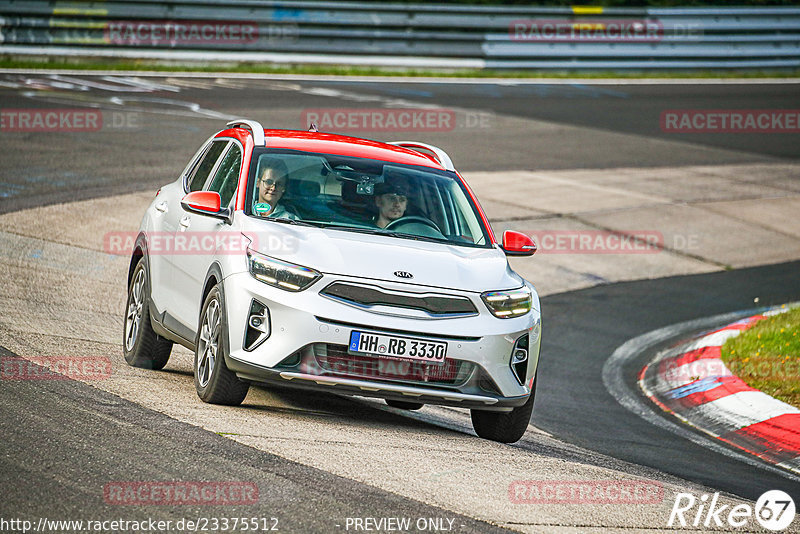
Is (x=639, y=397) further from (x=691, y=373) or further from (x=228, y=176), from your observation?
(x=228, y=176)

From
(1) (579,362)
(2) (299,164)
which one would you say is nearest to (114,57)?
(1) (579,362)

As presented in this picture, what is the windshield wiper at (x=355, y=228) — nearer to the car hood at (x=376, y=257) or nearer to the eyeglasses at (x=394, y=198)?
the car hood at (x=376, y=257)

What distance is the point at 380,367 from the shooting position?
22.2 feet

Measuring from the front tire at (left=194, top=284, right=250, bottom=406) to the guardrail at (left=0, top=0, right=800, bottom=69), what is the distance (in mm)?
18758

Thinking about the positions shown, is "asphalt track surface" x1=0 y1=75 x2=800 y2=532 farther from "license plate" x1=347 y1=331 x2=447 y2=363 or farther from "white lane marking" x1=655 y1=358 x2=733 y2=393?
"license plate" x1=347 y1=331 x2=447 y2=363

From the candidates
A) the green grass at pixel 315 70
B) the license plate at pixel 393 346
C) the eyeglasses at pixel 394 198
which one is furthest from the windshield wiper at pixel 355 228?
the green grass at pixel 315 70

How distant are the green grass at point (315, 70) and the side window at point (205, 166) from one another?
16.6 m

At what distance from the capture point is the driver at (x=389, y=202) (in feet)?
25.2

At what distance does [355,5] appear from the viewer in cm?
2759

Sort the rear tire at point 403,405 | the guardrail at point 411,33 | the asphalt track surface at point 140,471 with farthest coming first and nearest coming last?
the guardrail at point 411,33, the rear tire at point 403,405, the asphalt track surface at point 140,471

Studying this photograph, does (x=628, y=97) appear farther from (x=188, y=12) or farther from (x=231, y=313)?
(x=231, y=313)

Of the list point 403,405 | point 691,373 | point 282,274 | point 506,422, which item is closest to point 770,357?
point 691,373

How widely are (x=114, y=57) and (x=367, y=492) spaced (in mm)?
21264

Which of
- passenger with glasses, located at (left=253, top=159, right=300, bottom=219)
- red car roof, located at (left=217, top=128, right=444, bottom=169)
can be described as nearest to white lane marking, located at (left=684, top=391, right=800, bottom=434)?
red car roof, located at (left=217, top=128, right=444, bottom=169)
